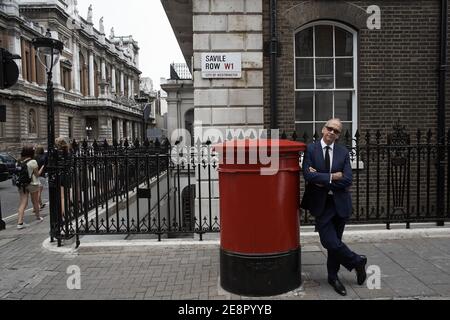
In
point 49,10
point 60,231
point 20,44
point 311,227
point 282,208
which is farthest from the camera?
point 49,10

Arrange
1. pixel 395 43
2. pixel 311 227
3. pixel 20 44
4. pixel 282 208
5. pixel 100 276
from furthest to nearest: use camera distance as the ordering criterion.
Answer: pixel 20 44 → pixel 395 43 → pixel 311 227 → pixel 100 276 → pixel 282 208

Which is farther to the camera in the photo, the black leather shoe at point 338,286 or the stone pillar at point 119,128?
the stone pillar at point 119,128

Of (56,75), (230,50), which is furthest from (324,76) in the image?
(56,75)

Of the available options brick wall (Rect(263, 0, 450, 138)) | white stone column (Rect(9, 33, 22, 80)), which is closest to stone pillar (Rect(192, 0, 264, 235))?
brick wall (Rect(263, 0, 450, 138))

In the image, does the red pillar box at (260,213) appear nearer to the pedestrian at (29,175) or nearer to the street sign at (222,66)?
the street sign at (222,66)

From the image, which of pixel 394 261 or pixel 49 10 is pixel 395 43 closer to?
pixel 394 261

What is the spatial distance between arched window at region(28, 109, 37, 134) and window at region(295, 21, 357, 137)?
47.8m

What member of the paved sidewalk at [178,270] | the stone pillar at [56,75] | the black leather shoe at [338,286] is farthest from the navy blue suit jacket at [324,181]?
the stone pillar at [56,75]

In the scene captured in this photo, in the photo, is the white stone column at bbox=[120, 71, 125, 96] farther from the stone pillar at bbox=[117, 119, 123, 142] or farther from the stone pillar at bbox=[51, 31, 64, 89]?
the stone pillar at bbox=[51, 31, 64, 89]

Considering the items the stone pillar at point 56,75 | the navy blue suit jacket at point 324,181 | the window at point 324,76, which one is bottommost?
the navy blue suit jacket at point 324,181

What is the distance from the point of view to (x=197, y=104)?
738 cm

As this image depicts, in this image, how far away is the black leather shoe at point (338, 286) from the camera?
4309mm

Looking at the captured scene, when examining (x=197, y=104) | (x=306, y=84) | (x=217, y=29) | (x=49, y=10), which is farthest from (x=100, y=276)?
(x=49, y=10)

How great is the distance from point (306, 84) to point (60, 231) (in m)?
5.35
